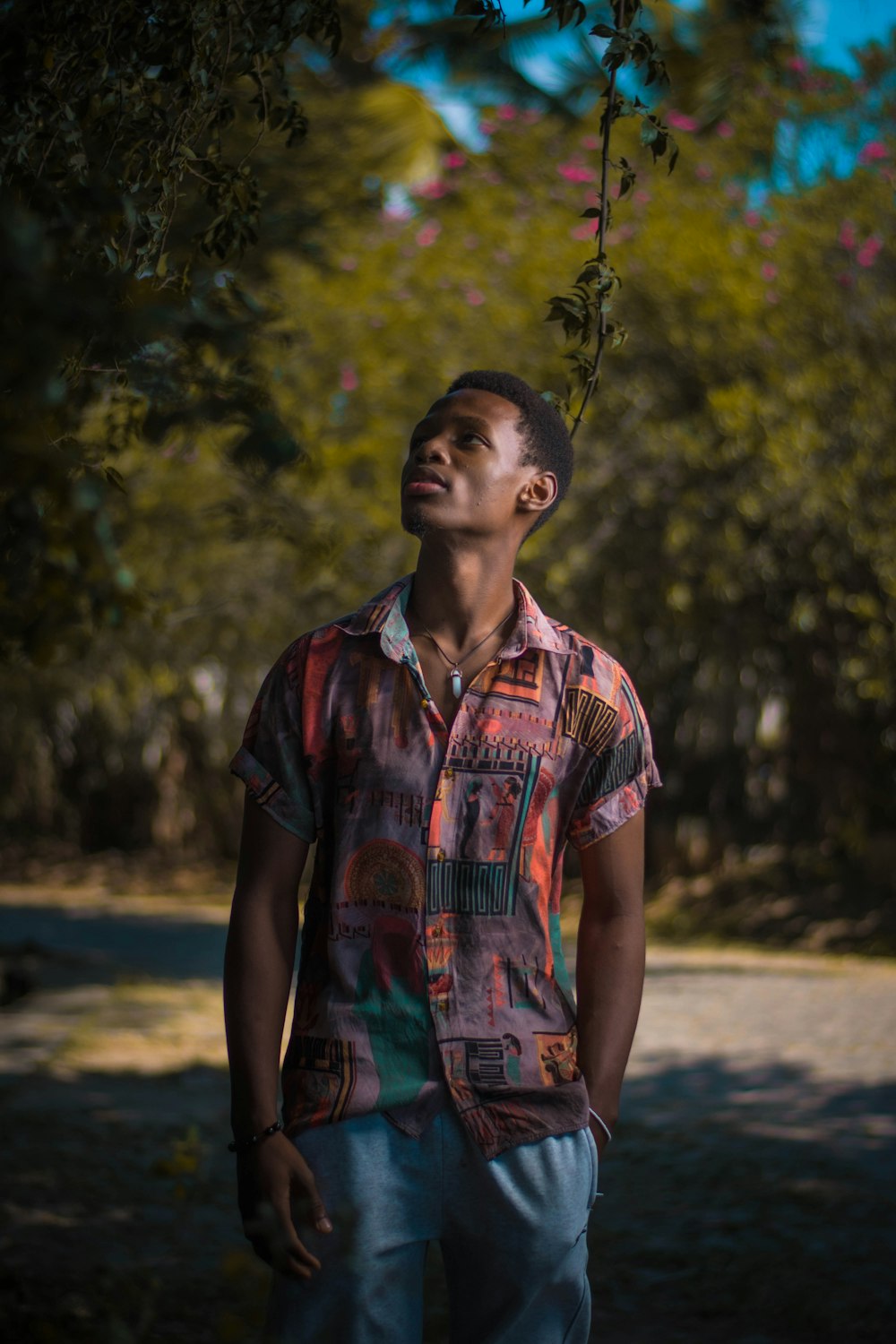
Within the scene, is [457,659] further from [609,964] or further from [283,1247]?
[283,1247]

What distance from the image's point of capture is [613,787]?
2270 mm

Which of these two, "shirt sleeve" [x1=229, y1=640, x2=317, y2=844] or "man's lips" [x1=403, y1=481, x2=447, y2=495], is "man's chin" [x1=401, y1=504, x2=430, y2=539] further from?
"shirt sleeve" [x1=229, y1=640, x2=317, y2=844]

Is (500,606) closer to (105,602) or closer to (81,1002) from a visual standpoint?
(105,602)

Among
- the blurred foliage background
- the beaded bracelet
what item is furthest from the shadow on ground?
the blurred foliage background

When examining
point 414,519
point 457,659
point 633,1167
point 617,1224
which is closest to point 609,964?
point 457,659

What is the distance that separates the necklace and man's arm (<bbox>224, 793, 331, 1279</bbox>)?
13.2 inches

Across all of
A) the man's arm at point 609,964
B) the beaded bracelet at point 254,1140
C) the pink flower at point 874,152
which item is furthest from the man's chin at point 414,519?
the pink flower at point 874,152

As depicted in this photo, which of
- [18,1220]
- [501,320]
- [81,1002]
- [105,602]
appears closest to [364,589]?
[501,320]

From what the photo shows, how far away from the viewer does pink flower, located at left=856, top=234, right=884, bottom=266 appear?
30.3 feet

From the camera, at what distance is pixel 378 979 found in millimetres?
2104

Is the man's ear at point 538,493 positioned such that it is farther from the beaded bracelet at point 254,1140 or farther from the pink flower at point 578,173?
the pink flower at point 578,173

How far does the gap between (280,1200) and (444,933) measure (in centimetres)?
42

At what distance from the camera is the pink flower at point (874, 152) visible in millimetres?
9531

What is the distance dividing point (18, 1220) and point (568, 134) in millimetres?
10764
